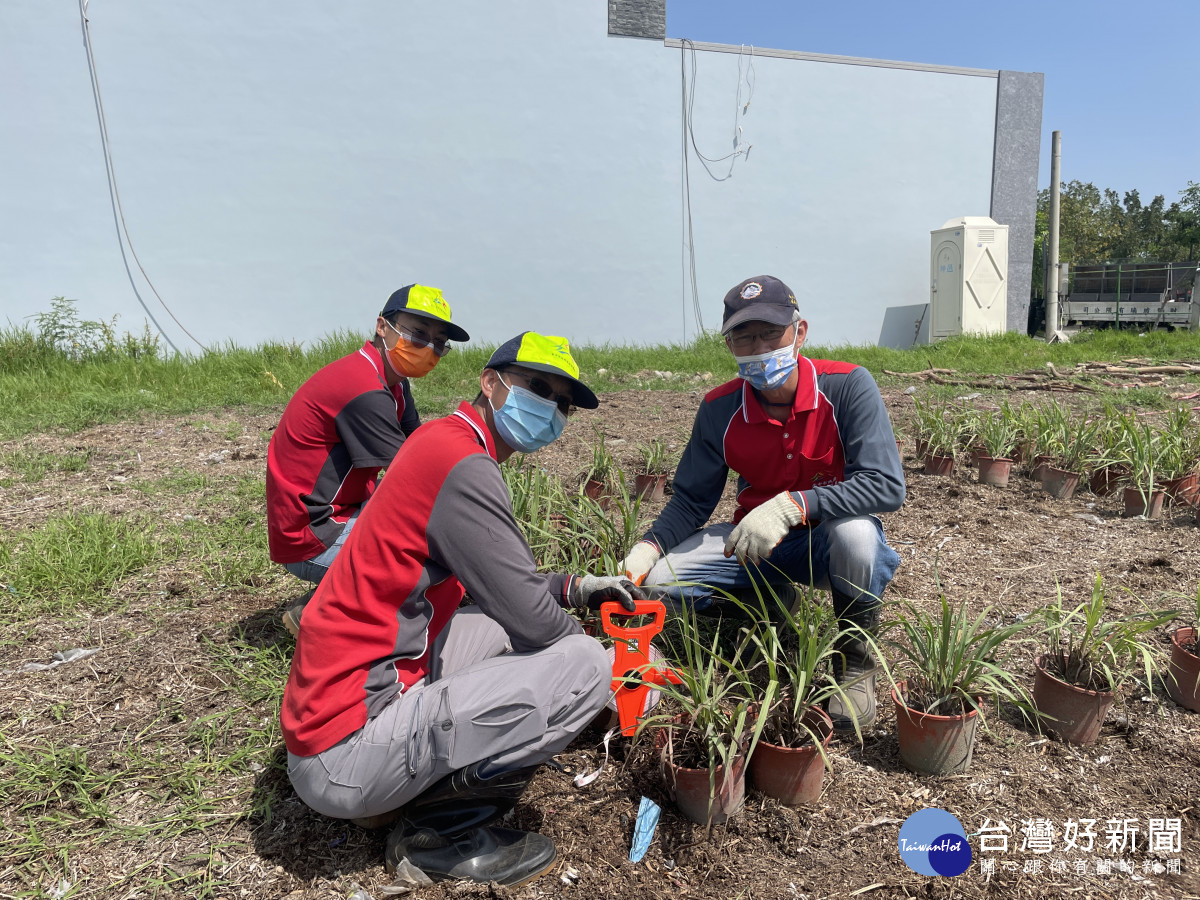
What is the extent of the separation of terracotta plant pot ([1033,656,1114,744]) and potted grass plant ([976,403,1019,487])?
2.49 m

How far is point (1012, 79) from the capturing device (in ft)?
41.8

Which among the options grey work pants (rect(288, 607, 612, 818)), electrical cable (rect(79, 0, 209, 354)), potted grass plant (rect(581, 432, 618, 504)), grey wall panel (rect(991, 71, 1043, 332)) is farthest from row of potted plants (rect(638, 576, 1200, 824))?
grey wall panel (rect(991, 71, 1043, 332))

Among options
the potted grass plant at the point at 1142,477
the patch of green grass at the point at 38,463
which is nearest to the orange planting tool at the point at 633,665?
the potted grass plant at the point at 1142,477

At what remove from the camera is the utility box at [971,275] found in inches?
474

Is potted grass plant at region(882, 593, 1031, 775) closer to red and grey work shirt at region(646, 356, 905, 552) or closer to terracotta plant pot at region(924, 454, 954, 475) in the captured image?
red and grey work shirt at region(646, 356, 905, 552)

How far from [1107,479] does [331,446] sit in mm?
4150

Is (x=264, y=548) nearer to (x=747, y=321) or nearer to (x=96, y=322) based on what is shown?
(x=747, y=321)

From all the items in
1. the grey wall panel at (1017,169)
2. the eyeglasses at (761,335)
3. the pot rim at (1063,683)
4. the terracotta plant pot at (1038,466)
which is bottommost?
the pot rim at (1063,683)

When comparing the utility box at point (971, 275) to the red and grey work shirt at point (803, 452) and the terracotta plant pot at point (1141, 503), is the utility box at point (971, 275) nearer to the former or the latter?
the terracotta plant pot at point (1141, 503)

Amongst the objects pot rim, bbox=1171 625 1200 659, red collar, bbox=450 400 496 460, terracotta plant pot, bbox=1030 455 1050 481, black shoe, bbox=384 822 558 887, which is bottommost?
black shoe, bbox=384 822 558 887

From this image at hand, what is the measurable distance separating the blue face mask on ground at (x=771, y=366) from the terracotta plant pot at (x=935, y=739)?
1.06 metres

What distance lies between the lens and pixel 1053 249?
539 inches

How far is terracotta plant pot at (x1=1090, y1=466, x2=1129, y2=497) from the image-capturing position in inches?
161

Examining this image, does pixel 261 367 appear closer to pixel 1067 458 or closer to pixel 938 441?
pixel 938 441
